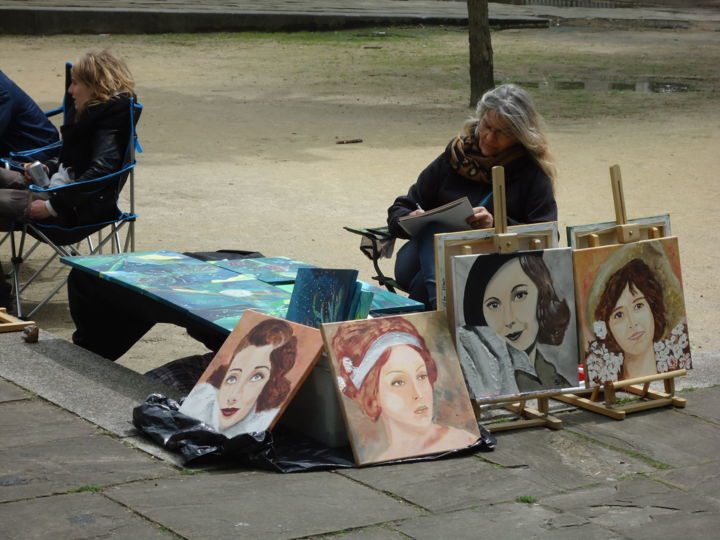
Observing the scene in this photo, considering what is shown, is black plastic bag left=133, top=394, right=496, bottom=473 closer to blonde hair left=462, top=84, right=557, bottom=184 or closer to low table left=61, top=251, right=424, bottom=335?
low table left=61, top=251, right=424, bottom=335

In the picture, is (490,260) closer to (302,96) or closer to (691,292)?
(691,292)

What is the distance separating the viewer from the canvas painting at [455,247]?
13.9ft

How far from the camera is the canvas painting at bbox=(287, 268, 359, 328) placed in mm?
4371

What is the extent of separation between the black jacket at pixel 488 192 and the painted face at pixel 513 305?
71cm

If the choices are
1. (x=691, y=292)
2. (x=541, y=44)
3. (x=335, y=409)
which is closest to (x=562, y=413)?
(x=335, y=409)

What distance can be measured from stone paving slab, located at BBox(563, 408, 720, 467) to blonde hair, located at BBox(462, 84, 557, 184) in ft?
3.72

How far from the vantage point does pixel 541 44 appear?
23.4m

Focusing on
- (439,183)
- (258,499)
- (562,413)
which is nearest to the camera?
(258,499)

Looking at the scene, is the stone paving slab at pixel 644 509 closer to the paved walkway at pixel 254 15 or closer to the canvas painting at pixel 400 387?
the canvas painting at pixel 400 387

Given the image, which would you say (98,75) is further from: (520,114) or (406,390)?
(406,390)

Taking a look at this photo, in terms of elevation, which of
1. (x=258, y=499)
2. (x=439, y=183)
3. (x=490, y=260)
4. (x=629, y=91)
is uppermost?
(x=629, y=91)

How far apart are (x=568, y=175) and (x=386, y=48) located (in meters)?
12.1

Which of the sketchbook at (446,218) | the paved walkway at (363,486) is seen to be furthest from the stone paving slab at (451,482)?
the sketchbook at (446,218)

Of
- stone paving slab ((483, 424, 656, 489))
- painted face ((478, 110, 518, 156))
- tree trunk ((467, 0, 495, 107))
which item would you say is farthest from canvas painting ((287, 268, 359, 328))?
tree trunk ((467, 0, 495, 107))
